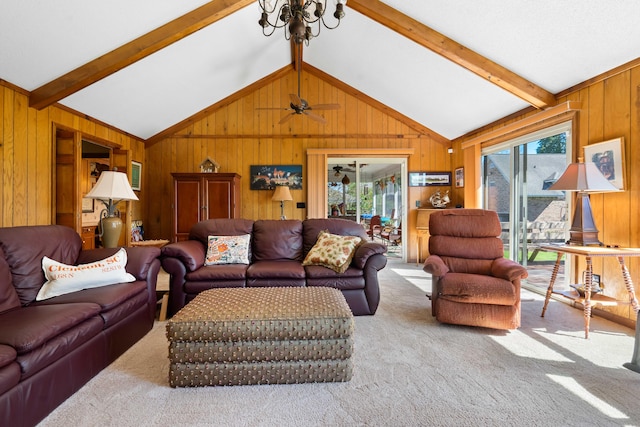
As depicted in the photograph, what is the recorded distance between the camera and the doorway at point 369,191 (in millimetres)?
6078

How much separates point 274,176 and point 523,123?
4.03 metres

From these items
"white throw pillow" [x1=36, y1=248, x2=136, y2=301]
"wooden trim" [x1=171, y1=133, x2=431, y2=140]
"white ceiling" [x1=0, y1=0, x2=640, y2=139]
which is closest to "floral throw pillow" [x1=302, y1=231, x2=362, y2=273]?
"white throw pillow" [x1=36, y1=248, x2=136, y2=301]

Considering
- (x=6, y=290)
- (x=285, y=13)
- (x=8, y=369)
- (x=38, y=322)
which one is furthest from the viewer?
(x=285, y=13)

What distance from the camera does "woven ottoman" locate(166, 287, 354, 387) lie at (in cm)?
172

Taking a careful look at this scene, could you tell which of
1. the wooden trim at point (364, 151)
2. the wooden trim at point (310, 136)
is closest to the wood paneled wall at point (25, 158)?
the wooden trim at point (310, 136)

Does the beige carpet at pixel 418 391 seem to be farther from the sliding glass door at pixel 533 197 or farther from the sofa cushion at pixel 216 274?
the sliding glass door at pixel 533 197

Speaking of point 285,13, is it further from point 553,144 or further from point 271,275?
point 553,144

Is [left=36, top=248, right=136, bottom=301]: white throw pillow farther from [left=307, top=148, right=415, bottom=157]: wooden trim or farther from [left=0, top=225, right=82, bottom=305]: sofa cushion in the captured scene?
[left=307, top=148, right=415, bottom=157]: wooden trim

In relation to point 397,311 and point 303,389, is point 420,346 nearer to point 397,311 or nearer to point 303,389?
point 397,311

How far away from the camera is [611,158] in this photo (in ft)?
9.57

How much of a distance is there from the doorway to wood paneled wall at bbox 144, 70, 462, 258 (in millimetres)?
307

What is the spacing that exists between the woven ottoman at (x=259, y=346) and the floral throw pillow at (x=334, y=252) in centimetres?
116

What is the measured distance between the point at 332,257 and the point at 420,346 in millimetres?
1132

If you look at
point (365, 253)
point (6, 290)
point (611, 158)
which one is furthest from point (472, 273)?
point (6, 290)
